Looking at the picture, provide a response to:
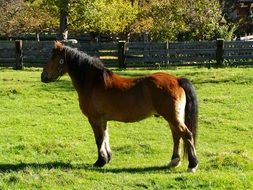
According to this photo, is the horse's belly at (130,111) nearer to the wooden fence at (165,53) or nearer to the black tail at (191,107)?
the black tail at (191,107)

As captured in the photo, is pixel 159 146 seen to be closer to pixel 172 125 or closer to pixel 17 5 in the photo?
pixel 172 125

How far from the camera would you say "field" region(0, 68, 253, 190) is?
7027 mm

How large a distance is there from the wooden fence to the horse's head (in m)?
13.8

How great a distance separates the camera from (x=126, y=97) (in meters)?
7.86

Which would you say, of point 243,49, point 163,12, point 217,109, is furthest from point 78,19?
point 217,109

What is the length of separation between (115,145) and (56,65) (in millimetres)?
2264

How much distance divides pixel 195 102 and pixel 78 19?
20921 mm

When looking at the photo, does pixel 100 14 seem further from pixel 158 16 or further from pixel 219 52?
pixel 219 52

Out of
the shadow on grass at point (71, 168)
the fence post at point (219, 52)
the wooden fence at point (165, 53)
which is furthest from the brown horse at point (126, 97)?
the fence post at point (219, 52)

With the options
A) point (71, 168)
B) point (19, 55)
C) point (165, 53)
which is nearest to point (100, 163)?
point (71, 168)

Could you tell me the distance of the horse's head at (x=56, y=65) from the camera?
815 cm

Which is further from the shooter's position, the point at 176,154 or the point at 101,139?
the point at 101,139

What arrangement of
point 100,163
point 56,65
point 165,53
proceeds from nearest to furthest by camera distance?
1. point 100,163
2. point 56,65
3. point 165,53

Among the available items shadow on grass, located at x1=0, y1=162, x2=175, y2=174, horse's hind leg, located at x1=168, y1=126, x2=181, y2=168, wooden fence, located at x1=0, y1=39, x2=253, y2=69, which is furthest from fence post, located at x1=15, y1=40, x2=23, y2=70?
horse's hind leg, located at x1=168, y1=126, x2=181, y2=168
